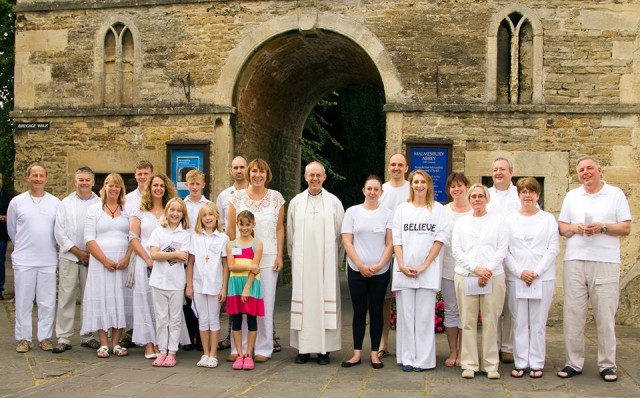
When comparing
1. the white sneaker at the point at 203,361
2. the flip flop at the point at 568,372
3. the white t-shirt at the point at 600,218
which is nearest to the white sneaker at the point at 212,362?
the white sneaker at the point at 203,361

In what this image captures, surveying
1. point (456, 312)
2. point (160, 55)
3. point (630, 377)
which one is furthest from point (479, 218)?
point (160, 55)

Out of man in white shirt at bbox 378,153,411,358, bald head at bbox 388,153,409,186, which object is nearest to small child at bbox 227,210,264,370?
man in white shirt at bbox 378,153,411,358

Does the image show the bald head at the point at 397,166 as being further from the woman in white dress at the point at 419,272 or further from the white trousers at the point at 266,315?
the white trousers at the point at 266,315

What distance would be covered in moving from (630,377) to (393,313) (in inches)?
131

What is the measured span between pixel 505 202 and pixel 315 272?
2.00m

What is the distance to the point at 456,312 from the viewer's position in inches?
278

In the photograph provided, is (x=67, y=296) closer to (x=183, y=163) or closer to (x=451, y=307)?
(x=183, y=163)

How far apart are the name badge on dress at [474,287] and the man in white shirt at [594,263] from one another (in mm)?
808

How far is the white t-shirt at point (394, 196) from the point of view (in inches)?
297

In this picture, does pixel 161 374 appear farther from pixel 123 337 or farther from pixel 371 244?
pixel 371 244

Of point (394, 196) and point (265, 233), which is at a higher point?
point (394, 196)

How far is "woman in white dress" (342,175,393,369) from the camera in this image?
7.09m

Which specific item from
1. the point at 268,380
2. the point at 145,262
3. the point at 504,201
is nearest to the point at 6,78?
the point at 145,262

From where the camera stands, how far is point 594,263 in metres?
6.65
